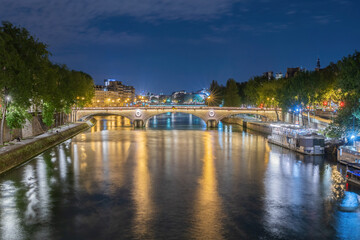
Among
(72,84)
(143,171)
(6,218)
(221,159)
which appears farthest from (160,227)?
(72,84)

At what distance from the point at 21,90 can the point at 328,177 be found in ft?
98.5

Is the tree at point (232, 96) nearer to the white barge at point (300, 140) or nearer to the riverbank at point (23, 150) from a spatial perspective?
the white barge at point (300, 140)

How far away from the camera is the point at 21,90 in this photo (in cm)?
3834

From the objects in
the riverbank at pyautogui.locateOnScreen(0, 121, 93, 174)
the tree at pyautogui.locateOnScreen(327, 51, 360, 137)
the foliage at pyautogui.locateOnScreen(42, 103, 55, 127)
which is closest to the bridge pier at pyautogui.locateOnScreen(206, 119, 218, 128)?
the riverbank at pyautogui.locateOnScreen(0, 121, 93, 174)

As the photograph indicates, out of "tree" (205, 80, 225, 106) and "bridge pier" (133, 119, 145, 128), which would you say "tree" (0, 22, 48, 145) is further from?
"tree" (205, 80, 225, 106)

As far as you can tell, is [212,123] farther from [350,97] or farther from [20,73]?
[20,73]

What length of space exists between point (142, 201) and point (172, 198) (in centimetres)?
213

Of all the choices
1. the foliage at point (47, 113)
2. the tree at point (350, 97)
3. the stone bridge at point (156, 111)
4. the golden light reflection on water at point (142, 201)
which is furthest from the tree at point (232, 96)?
the golden light reflection on water at point (142, 201)

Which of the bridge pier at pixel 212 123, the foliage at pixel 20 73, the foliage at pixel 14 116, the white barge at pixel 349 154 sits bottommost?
the white barge at pixel 349 154

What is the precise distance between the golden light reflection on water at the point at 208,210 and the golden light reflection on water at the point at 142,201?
2634 mm

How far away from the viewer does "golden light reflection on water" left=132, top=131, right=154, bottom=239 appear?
20.3 metres

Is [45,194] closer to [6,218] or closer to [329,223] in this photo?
[6,218]

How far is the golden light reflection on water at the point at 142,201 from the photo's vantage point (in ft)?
66.7

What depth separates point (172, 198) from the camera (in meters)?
26.3
